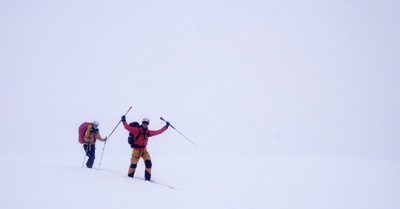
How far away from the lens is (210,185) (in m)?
11.6

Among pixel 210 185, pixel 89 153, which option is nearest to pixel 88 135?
pixel 89 153

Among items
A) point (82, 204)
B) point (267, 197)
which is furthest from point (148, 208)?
point (267, 197)

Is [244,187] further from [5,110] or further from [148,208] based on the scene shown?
[5,110]

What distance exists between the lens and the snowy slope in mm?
5148

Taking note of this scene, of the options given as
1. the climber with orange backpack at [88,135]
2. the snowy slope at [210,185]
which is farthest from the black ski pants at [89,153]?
the snowy slope at [210,185]

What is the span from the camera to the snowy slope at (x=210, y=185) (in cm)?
515

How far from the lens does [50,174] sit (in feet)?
21.5

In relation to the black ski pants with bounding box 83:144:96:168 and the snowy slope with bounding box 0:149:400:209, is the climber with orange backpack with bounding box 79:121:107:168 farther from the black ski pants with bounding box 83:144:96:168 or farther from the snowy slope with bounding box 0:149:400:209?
the snowy slope with bounding box 0:149:400:209

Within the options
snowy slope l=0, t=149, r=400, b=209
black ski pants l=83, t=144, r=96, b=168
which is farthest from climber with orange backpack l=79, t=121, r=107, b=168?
snowy slope l=0, t=149, r=400, b=209

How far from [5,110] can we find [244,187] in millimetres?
202981

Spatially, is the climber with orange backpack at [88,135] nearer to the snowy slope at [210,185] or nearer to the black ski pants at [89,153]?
the black ski pants at [89,153]

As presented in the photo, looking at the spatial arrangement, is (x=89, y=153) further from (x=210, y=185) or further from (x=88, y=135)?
(x=210, y=185)

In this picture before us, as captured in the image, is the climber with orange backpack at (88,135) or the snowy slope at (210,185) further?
the climber with orange backpack at (88,135)

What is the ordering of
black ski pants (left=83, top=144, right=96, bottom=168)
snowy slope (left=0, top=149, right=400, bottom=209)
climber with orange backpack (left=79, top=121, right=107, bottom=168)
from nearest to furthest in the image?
snowy slope (left=0, top=149, right=400, bottom=209)
climber with orange backpack (left=79, top=121, right=107, bottom=168)
black ski pants (left=83, top=144, right=96, bottom=168)
